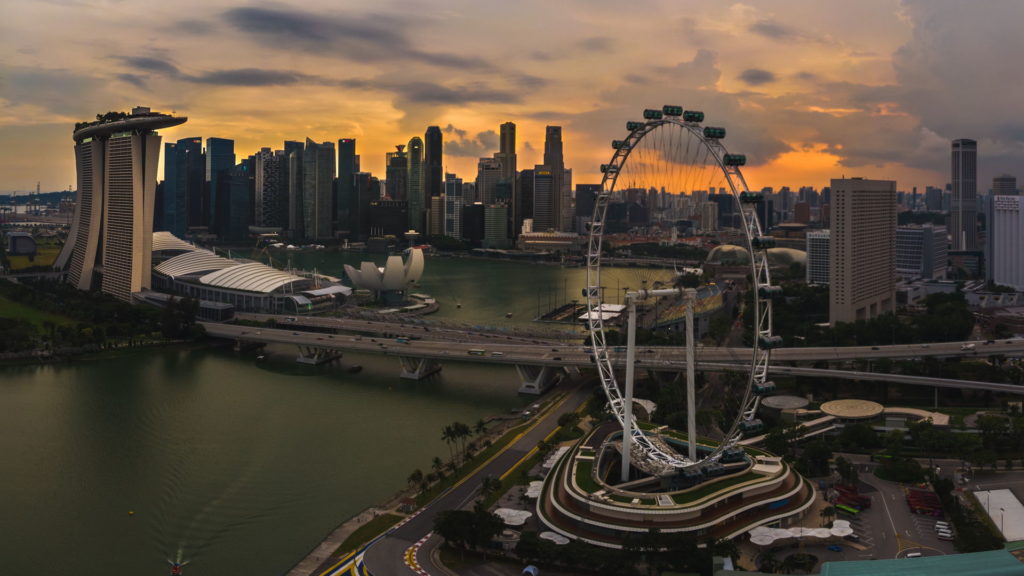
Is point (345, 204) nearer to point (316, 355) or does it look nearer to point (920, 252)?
point (920, 252)

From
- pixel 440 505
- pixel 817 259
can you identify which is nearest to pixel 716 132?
pixel 440 505

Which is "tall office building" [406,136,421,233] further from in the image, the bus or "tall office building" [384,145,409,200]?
the bus

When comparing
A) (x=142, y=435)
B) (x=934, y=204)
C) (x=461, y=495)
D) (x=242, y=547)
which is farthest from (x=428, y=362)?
(x=934, y=204)

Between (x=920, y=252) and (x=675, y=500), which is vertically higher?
(x=920, y=252)

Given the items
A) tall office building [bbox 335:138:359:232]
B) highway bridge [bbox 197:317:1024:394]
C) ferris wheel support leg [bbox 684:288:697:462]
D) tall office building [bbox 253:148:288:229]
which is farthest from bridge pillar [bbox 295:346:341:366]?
tall office building [bbox 253:148:288:229]

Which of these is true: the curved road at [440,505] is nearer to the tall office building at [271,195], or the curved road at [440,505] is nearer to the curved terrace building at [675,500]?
the curved terrace building at [675,500]

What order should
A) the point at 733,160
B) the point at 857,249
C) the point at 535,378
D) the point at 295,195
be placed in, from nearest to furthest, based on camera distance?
the point at 733,160
the point at 535,378
the point at 857,249
the point at 295,195
